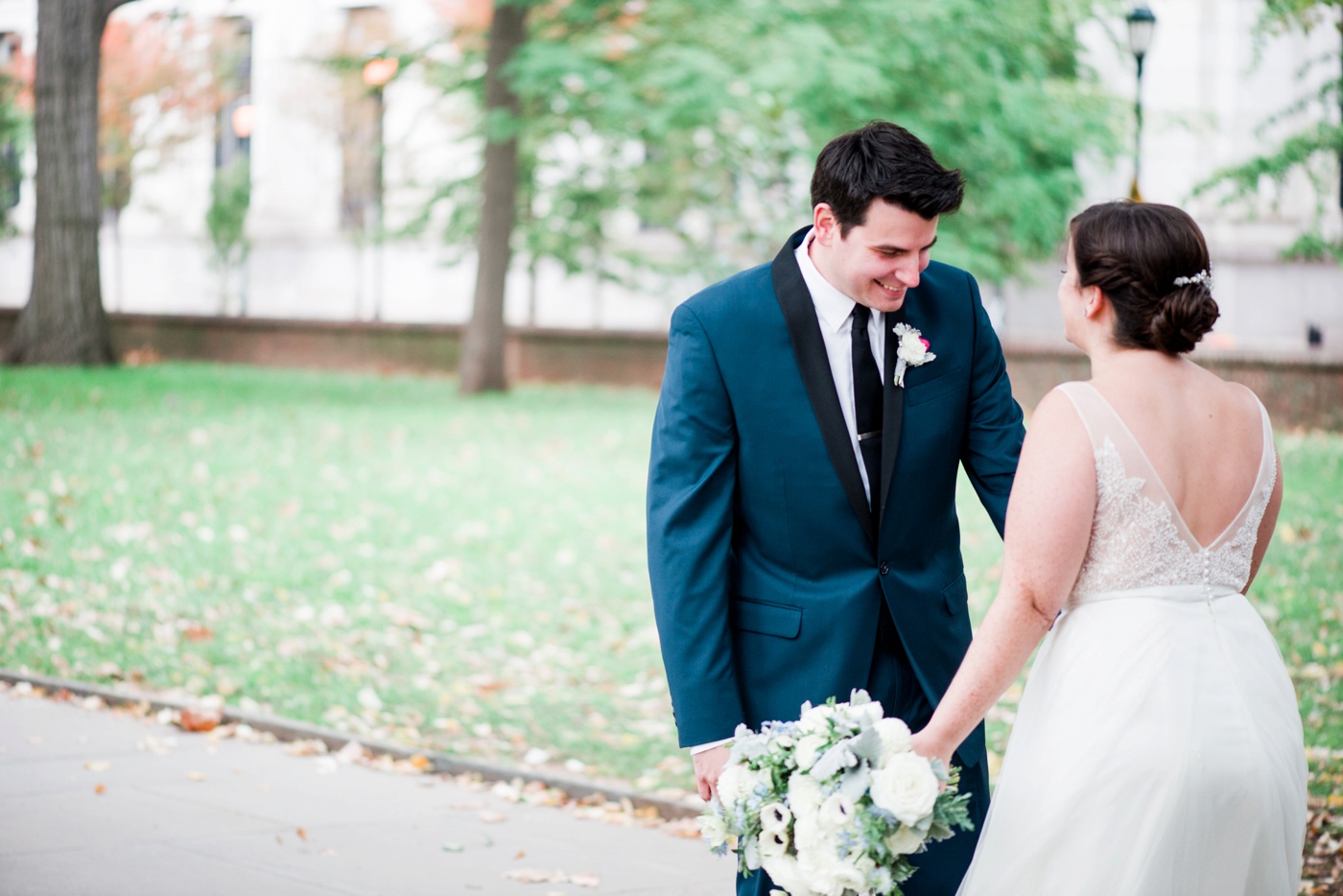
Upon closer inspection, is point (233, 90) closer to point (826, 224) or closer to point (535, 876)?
point (535, 876)

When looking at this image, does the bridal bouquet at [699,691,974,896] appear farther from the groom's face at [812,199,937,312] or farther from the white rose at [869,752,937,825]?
the groom's face at [812,199,937,312]

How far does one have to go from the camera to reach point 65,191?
885 inches

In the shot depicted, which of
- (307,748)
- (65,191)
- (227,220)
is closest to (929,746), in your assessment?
(307,748)

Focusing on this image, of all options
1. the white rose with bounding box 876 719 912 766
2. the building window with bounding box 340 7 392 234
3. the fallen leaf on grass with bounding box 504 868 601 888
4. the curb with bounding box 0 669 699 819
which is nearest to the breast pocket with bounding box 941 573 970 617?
the white rose with bounding box 876 719 912 766

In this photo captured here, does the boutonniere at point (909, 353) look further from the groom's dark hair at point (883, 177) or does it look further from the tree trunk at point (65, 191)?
the tree trunk at point (65, 191)

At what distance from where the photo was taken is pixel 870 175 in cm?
331

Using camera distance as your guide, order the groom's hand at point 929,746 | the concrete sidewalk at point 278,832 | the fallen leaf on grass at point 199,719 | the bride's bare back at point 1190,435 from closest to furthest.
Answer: the bride's bare back at point 1190,435, the groom's hand at point 929,746, the concrete sidewalk at point 278,832, the fallen leaf on grass at point 199,719

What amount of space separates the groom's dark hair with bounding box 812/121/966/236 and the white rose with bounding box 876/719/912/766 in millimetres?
1101

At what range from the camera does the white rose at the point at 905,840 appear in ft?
9.68

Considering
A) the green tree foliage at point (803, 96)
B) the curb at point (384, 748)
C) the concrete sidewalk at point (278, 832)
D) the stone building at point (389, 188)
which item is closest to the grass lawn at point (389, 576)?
the curb at point (384, 748)

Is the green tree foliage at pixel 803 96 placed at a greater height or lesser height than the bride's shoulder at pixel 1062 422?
greater

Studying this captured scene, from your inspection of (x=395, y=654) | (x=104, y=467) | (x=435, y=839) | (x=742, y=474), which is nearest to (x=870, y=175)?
(x=742, y=474)

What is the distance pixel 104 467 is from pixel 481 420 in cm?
635

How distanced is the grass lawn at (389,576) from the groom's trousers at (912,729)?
346 centimetres
